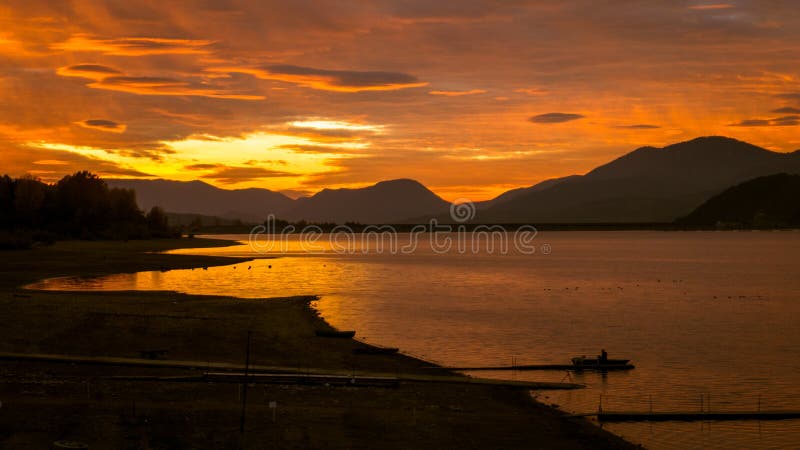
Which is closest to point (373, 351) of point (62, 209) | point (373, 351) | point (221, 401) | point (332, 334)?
point (373, 351)

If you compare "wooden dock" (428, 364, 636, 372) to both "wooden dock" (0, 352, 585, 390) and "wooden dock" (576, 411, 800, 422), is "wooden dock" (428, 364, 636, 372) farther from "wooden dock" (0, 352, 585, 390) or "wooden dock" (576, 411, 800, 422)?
"wooden dock" (576, 411, 800, 422)

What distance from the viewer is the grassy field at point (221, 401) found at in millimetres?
23078

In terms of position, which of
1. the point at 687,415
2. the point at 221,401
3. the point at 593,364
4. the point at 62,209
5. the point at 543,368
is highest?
the point at 62,209

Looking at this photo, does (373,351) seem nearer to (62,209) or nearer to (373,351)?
(373,351)

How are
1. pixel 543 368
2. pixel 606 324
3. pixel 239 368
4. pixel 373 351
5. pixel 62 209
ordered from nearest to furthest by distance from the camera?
pixel 239 368 < pixel 543 368 < pixel 373 351 < pixel 606 324 < pixel 62 209

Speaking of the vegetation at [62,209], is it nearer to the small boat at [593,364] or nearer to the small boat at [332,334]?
the small boat at [332,334]

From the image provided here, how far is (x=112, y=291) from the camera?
69438 millimetres

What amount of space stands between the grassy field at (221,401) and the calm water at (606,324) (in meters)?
4.22

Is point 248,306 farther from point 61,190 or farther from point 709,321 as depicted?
point 61,190

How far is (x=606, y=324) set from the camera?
60.5 meters

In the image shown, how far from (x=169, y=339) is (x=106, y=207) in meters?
170

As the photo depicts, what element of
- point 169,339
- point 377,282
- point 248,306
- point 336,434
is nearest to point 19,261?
point 377,282

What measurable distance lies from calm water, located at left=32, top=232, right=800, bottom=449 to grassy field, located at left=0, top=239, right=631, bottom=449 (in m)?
4.22

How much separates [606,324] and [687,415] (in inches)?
1209
